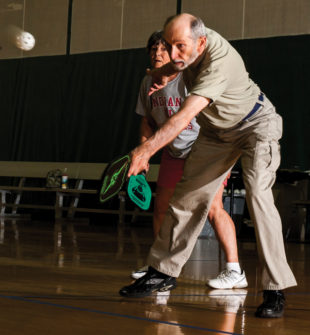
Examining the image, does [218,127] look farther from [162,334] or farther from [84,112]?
[84,112]

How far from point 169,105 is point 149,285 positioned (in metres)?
1.27

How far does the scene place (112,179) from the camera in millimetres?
2666

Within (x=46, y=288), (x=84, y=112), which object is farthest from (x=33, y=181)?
(x=46, y=288)

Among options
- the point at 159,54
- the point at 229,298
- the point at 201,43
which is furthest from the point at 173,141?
the point at 201,43

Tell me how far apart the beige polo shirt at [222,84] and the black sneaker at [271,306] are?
2.36 feet

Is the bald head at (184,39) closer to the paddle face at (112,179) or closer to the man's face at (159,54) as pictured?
the paddle face at (112,179)

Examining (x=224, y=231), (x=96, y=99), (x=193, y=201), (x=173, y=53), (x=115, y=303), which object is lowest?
(x=115, y=303)

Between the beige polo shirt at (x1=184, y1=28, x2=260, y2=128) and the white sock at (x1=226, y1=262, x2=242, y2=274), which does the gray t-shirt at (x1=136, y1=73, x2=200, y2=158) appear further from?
the beige polo shirt at (x1=184, y1=28, x2=260, y2=128)

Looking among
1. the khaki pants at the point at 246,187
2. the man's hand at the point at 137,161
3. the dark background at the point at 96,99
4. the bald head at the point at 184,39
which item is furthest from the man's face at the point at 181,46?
the dark background at the point at 96,99

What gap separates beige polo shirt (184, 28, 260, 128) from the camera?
8.62ft

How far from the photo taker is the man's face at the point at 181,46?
2.67m

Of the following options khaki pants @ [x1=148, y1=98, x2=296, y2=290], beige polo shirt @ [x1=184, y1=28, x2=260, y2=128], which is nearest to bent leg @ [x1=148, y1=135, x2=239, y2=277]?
khaki pants @ [x1=148, y1=98, x2=296, y2=290]

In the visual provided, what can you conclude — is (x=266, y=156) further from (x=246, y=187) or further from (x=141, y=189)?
(x=141, y=189)

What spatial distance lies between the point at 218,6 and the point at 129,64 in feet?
6.70
